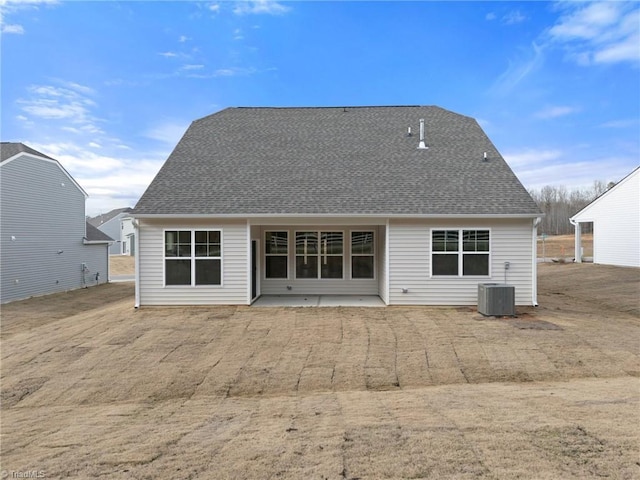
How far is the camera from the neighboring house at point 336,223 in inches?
454

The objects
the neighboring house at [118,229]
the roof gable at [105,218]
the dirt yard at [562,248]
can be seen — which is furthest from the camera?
the roof gable at [105,218]

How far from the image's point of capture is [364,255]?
13891 millimetres

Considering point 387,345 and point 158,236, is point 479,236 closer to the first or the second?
point 387,345

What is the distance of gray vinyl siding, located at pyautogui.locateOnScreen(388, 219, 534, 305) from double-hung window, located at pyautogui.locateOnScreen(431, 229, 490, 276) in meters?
0.15

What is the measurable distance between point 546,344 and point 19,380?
10504 mm

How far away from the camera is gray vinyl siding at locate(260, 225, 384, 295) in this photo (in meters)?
13.8

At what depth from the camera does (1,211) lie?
53.0 ft

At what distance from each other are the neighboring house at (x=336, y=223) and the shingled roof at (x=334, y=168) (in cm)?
6

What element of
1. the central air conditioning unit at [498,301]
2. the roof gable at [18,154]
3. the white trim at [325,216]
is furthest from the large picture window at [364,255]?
the roof gable at [18,154]

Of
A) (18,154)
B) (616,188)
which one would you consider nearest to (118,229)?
(18,154)

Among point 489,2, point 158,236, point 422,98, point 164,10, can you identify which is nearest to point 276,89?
point 422,98

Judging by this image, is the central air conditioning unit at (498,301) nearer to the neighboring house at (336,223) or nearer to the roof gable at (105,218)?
the neighboring house at (336,223)

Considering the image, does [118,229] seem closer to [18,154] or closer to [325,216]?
[18,154]

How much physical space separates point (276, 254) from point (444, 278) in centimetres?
596
